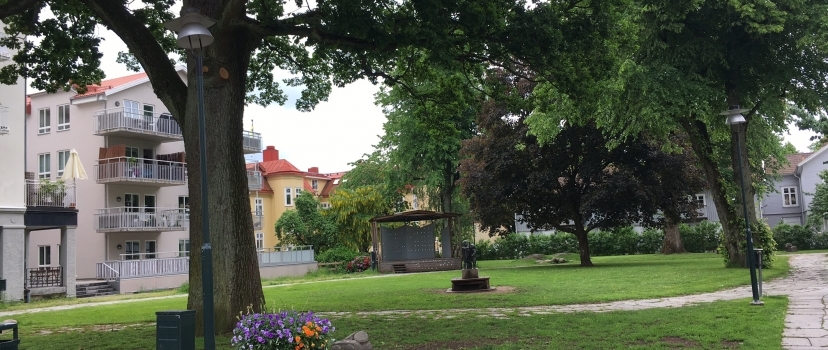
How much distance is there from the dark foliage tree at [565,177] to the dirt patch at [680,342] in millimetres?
18131

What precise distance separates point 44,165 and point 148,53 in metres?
28.7

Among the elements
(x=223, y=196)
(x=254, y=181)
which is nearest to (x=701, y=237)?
(x=254, y=181)

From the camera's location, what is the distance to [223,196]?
444 inches

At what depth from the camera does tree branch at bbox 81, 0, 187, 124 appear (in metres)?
12.1

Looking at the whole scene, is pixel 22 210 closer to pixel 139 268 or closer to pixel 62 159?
pixel 139 268

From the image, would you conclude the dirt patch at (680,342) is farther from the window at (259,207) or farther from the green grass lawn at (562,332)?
the window at (259,207)

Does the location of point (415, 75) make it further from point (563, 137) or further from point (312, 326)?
point (563, 137)

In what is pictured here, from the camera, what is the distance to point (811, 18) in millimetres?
19406

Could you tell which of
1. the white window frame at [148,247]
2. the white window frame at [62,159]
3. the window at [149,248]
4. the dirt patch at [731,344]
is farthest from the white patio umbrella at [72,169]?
the dirt patch at [731,344]

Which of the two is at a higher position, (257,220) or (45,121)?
(45,121)

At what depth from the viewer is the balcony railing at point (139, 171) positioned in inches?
1335

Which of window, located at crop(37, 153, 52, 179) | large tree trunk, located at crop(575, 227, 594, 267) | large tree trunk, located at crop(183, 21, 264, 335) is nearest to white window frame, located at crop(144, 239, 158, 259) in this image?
window, located at crop(37, 153, 52, 179)

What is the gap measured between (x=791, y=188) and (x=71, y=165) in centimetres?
5737

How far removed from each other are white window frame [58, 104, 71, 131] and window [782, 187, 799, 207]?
186 feet
